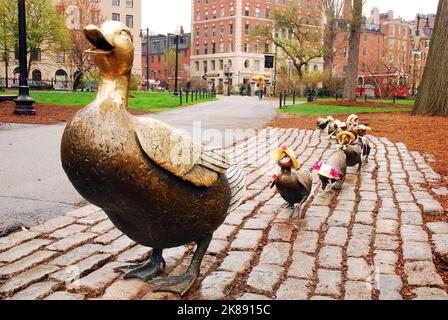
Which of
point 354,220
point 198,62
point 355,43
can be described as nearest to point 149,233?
point 354,220

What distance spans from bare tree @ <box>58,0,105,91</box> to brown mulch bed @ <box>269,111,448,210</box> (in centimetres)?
2362

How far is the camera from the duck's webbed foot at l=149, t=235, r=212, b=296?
3.03 meters

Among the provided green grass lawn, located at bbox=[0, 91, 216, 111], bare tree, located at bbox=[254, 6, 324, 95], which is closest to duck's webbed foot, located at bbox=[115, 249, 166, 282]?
green grass lawn, located at bbox=[0, 91, 216, 111]

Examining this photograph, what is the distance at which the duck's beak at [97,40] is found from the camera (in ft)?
7.77

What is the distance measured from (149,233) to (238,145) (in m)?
7.62

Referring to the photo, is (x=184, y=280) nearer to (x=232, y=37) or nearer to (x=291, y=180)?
(x=291, y=180)

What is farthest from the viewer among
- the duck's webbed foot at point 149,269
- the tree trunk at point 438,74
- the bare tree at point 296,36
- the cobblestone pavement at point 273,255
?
the bare tree at point 296,36

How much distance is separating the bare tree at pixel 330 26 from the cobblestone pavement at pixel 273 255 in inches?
1245

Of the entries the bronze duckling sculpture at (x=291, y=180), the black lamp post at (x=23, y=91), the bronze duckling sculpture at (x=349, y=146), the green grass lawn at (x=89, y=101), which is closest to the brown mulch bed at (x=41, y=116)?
the black lamp post at (x=23, y=91)

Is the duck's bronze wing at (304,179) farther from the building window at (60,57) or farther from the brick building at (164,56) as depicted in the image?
the brick building at (164,56)

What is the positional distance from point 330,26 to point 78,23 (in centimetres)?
2231

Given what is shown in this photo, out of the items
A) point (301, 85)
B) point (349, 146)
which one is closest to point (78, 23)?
point (301, 85)

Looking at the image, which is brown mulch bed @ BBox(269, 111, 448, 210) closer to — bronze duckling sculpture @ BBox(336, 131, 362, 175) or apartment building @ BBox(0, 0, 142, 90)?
bronze duckling sculpture @ BBox(336, 131, 362, 175)

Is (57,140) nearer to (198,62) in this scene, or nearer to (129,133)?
(129,133)
